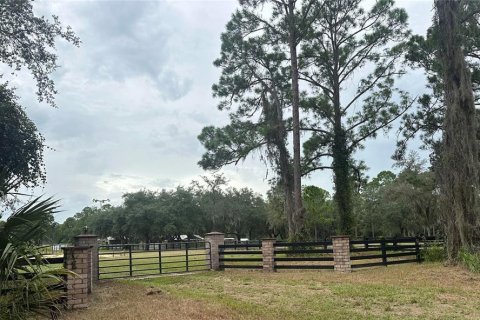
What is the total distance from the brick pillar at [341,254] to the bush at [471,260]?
Result: 3038 mm

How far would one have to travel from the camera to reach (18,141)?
11156 mm

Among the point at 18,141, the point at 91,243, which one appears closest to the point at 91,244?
the point at 91,243

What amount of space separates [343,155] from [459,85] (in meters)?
9.24

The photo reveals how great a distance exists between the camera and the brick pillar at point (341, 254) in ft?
39.8

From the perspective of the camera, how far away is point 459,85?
1262cm

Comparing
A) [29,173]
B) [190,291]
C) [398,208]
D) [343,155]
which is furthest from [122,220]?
[190,291]

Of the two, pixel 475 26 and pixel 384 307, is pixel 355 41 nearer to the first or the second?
pixel 475 26

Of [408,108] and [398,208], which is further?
[398,208]

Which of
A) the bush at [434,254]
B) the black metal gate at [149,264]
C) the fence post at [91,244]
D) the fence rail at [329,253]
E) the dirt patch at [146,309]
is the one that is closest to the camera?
the dirt patch at [146,309]

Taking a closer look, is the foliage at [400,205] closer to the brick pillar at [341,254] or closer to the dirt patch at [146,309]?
the brick pillar at [341,254]

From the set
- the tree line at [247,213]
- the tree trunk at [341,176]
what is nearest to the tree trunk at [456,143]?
the tree trunk at [341,176]

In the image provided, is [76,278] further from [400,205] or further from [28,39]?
[400,205]

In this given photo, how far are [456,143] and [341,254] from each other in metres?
4.83

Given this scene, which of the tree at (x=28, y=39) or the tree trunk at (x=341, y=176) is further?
the tree trunk at (x=341, y=176)
